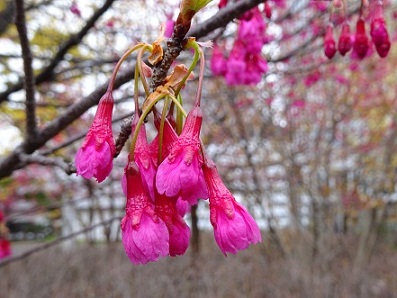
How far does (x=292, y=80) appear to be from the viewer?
23.2 ft

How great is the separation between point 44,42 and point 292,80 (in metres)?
3.15

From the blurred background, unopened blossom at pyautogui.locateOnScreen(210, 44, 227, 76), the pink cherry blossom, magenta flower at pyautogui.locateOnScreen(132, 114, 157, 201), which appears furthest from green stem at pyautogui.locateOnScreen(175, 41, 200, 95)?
the pink cherry blossom

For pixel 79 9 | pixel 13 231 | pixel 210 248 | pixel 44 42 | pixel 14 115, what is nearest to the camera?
pixel 79 9

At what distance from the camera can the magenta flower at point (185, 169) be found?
111 cm

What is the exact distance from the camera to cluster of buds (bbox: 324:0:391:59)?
195cm

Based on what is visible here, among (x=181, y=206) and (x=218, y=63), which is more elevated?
(x=218, y=63)

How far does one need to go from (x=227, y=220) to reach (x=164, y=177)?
0.54ft

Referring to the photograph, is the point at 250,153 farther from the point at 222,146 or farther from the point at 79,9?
the point at 79,9

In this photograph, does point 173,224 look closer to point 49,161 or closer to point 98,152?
point 98,152

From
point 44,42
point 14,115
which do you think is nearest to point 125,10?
point 44,42

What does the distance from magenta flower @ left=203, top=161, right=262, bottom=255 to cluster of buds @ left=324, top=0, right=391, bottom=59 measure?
1037 millimetres

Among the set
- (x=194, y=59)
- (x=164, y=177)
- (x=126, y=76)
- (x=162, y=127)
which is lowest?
(x=164, y=177)

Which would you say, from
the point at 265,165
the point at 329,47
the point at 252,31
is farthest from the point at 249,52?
the point at 265,165

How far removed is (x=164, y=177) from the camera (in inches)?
44.1
